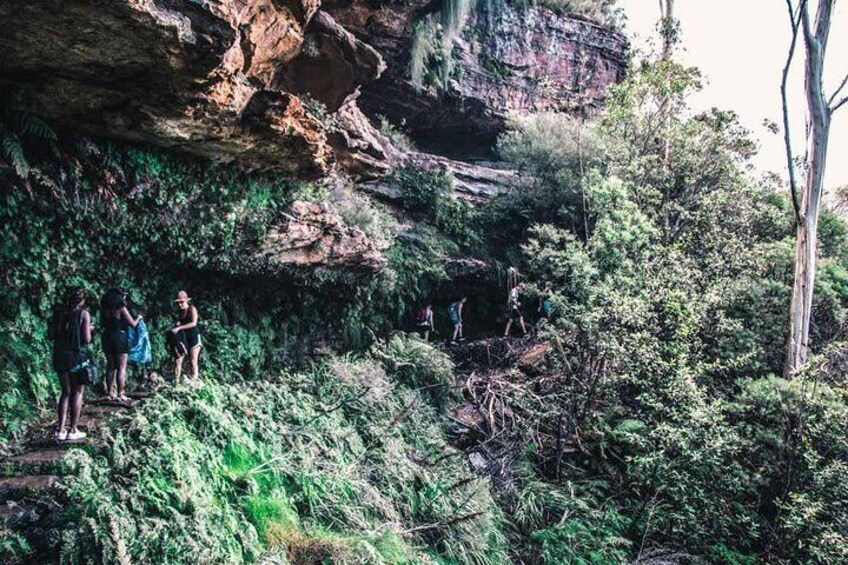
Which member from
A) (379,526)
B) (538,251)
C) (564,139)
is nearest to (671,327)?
(538,251)

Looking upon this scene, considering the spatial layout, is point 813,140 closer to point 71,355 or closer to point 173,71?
point 173,71

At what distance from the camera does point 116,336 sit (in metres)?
6.59

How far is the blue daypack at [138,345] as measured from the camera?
22.6 feet

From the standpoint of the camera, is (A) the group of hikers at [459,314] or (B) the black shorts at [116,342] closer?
(B) the black shorts at [116,342]

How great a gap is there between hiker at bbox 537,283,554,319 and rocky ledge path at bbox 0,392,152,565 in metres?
9.01

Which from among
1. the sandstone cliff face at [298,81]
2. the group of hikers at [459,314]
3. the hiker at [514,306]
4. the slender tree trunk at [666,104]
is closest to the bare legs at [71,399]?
the sandstone cliff face at [298,81]

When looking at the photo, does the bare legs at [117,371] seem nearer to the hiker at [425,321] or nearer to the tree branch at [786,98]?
the hiker at [425,321]

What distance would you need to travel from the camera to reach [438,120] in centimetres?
1875

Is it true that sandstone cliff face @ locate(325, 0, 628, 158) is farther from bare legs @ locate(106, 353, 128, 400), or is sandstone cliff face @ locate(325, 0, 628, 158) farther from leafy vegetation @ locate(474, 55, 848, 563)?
bare legs @ locate(106, 353, 128, 400)

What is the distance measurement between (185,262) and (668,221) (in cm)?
1201

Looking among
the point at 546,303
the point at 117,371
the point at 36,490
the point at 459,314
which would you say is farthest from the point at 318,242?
the point at 36,490

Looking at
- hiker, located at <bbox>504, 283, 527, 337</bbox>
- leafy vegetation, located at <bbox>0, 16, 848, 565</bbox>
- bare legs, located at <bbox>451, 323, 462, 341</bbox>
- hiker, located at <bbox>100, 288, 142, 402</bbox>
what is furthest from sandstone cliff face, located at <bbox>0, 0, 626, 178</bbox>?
hiker, located at <bbox>504, 283, 527, 337</bbox>

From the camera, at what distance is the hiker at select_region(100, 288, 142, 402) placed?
21.4ft

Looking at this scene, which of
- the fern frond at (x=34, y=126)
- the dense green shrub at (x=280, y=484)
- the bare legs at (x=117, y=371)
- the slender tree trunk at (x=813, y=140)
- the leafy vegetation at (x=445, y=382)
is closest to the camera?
the dense green shrub at (x=280, y=484)
